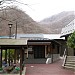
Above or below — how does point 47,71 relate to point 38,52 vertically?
below

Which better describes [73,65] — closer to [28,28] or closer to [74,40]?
[74,40]

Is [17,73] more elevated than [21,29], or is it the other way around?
[21,29]

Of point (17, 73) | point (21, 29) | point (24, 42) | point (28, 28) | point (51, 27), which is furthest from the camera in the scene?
point (51, 27)

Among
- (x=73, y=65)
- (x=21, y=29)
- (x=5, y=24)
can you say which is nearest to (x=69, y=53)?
(x=73, y=65)

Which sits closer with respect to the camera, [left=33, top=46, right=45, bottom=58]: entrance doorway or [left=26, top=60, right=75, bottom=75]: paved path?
[left=26, top=60, right=75, bottom=75]: paved path

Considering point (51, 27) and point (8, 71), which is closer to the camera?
point (8, 71)

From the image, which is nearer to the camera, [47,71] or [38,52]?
[47,71]

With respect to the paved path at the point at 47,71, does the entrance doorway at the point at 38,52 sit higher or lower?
higher

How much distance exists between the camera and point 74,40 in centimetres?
2067

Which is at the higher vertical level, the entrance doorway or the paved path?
the entrance doorway

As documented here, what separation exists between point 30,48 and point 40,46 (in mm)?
1308

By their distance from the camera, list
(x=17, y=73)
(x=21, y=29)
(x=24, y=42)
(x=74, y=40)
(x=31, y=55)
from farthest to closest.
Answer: (x=21, y=29), (x=31, y=55), (x=74, y=40), (x=17, y=73), (x=24, y=42)

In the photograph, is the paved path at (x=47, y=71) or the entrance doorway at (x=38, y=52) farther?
the entrance doorway at (x=38, y=52)

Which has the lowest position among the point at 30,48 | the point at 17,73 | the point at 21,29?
the point at 17,73
